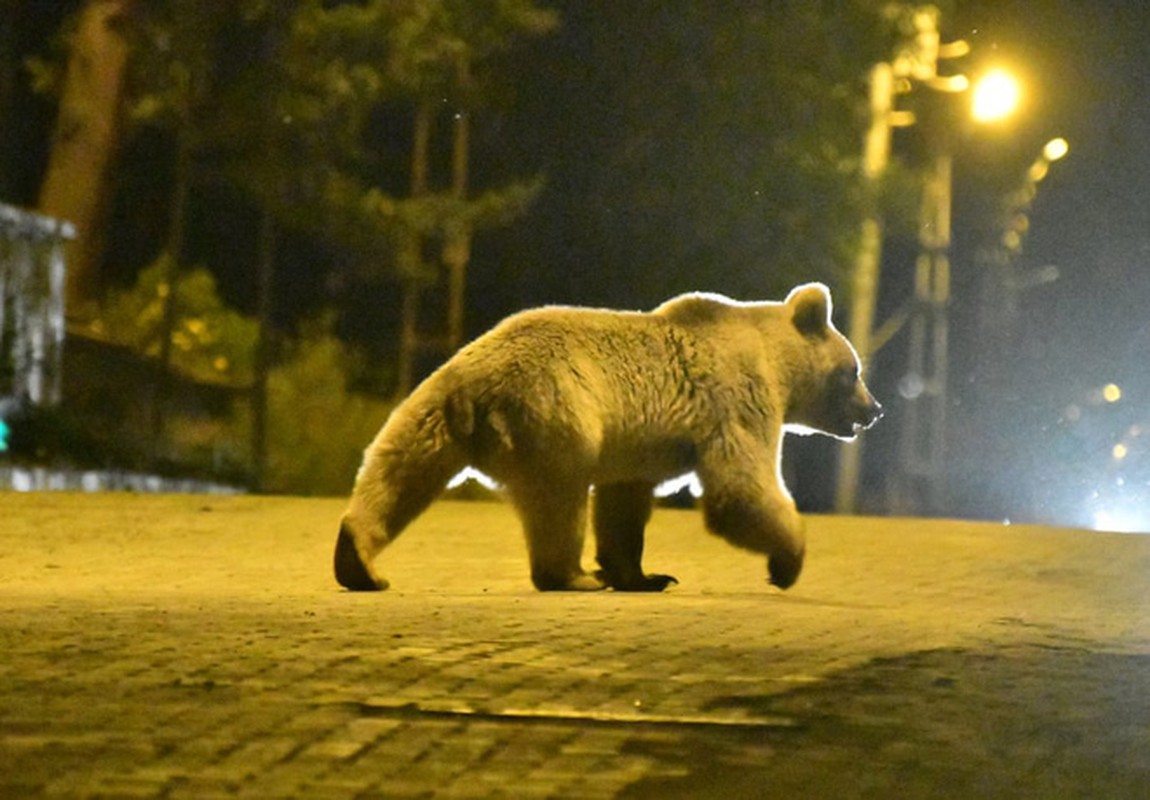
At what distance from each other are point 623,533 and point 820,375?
5.10 ft

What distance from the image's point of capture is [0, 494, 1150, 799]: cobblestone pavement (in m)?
6.70

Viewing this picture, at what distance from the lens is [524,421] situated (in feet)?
36.3

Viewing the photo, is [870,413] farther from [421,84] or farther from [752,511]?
[421,84]

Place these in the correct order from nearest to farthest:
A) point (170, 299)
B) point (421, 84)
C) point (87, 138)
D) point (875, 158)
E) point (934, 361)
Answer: point (170, 299)
point (421, 84)
point (875, 158)
point (87, 138)
point (934, 361)

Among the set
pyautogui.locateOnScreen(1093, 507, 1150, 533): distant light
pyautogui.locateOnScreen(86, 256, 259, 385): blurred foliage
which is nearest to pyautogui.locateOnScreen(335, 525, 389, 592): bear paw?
pyautogui.locateOnScreen(86, 256, 259, 385): blurred foliage

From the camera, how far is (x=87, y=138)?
93.2 ft

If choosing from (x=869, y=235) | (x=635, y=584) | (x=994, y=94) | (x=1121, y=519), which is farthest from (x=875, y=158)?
(x=1121, y=519)

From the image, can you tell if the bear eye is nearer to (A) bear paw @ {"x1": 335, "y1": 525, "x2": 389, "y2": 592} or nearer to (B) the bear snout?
(B) the bear snout

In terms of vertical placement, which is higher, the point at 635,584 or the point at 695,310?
the point at 695,310

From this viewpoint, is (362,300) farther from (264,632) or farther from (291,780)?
(291,780)

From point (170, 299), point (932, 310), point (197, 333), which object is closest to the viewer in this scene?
point (170, 299)

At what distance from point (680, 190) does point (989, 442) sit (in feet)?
86.6

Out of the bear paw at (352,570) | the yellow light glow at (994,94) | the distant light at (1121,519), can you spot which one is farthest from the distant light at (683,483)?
the distant light at (1121,519)

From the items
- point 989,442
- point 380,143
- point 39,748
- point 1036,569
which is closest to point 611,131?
point 380,143
